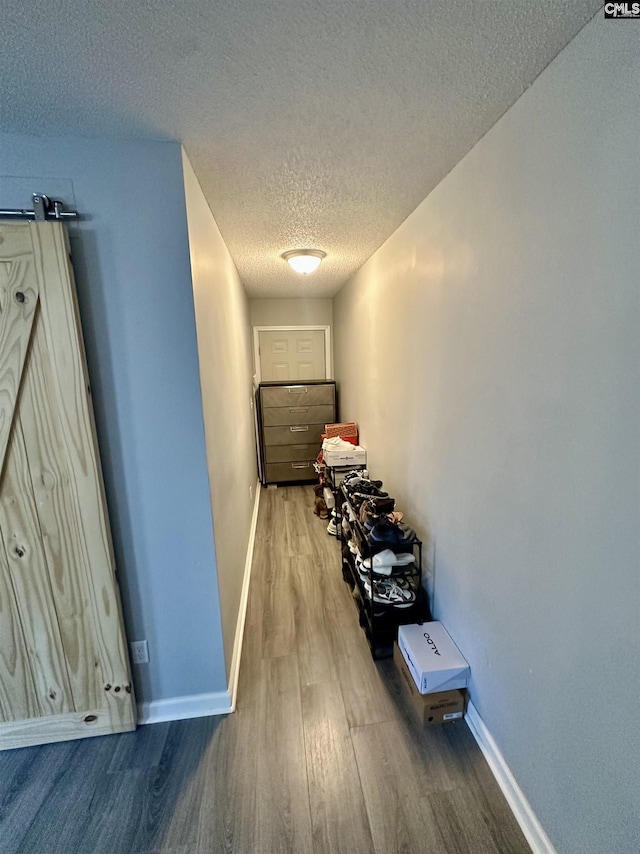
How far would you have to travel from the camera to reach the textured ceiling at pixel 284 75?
0.77 metres

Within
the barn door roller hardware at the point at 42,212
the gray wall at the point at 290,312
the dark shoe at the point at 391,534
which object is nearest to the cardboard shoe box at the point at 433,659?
the dark shoe at the point at 391,534

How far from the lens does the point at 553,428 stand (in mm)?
961

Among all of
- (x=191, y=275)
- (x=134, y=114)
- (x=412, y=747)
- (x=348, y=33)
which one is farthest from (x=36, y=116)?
(x=412, y=747)

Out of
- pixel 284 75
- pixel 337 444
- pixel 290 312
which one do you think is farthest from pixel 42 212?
pixel 290 312

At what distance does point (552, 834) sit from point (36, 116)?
260 cm

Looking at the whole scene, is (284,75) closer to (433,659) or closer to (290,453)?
(433,659)

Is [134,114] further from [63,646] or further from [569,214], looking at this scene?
[63,646]

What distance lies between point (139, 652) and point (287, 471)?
9.57 feet

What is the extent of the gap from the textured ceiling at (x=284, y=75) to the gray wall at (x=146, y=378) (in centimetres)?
11

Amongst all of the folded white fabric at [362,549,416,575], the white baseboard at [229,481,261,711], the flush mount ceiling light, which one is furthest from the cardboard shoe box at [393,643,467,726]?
the flush mount ceiling light

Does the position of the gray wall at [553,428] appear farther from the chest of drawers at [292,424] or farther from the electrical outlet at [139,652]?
the chest of drawers at [292,424]

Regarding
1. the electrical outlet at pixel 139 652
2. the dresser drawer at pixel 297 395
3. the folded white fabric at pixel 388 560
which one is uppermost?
the dresser drawer at pixel 297 395

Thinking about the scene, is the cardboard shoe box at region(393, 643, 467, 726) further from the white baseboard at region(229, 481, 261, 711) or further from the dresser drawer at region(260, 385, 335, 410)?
the dresser drawer at region(260, 385, 335, 410)

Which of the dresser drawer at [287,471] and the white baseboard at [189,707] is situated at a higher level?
the dresser drawer at [287,471]
